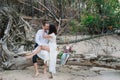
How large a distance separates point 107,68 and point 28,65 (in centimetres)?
208

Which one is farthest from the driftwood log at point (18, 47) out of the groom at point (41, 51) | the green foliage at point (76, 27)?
the green foliage at point (76, 27)

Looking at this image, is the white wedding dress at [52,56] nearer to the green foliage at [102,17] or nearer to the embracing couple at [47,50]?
the embracing couple at [47,50]

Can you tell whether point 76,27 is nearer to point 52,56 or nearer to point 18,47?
point 18,47

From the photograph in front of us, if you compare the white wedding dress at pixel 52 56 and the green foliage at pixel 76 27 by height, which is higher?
the green foliage at pixel 76 27

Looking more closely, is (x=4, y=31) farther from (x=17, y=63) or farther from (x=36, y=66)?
(x=36, y=66)

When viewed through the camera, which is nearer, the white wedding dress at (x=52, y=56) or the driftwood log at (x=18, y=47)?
the white wedding dress at (x=52, y=56)

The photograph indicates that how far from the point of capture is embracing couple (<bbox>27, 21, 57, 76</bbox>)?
744 cm

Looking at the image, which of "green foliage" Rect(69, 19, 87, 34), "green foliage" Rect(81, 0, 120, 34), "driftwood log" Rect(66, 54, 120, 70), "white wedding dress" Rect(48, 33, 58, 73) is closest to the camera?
"white wedding dress" Rect(48, 33, 58, 73)

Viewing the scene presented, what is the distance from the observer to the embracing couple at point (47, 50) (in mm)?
7438

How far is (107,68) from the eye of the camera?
7832 millimetres

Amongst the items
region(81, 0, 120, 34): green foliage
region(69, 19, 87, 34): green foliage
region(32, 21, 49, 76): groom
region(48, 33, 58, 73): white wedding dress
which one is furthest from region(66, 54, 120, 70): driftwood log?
region(81, 0, 120, 34): green foliage

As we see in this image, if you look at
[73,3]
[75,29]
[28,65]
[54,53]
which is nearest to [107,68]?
[54,53]

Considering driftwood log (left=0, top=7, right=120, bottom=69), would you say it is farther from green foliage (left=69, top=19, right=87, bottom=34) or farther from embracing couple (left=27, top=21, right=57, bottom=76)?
green foliage (left=69, top=19, right=87, bottom=34)

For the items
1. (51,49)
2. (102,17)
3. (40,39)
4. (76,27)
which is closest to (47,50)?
(51,49)
